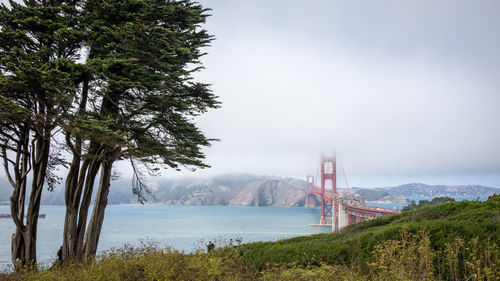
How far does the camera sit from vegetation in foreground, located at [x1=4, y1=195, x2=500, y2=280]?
4.88 m

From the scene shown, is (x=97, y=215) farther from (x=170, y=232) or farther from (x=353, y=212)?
(x=170, y=232)

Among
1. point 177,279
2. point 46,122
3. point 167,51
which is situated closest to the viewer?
point 177,279

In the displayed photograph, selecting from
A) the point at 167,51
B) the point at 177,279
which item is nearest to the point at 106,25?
the point at 167,51

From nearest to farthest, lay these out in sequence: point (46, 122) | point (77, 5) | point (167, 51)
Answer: point (46, 122) < point (167, 51) < point (77, 5)

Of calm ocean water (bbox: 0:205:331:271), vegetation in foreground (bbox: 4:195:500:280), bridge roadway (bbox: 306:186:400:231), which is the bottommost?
calm ocean water (bbox: 0:205:331:271)

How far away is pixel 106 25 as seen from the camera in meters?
7.62

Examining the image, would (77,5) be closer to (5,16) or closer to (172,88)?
(5,16)

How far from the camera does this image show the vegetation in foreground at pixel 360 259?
16.0 ft

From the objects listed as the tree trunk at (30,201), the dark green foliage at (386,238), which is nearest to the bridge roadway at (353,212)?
the dark green foliage at (386,238)

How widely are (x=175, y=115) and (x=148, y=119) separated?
0.69 meters

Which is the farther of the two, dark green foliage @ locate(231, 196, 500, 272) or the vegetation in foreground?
dark green foliage @ locate(231, 196, 500, 272)

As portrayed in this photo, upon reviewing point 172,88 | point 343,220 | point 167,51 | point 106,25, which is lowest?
point 343,220

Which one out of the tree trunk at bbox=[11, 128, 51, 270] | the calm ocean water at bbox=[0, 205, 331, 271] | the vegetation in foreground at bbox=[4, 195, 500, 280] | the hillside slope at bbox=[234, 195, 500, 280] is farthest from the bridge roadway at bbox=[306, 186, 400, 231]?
the tree trunk at bbox=[11, 128, 51, 270]

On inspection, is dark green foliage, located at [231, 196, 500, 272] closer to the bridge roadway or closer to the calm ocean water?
the calm ocean water
